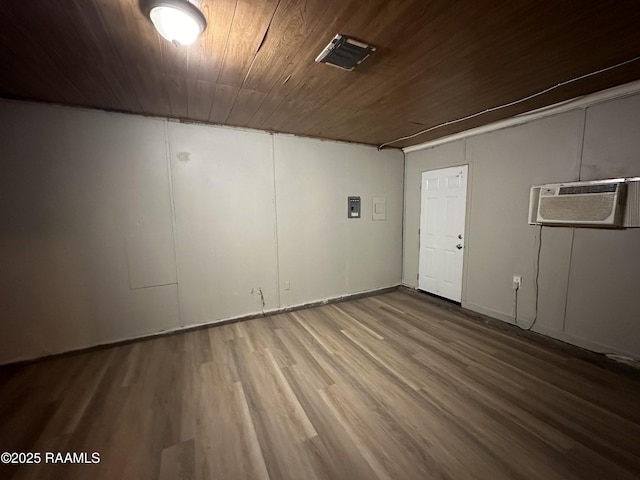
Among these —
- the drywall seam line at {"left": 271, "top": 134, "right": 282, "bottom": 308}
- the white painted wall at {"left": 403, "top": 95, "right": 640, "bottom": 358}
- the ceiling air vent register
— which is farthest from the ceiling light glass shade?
the white painted wall at {"left": 403, "top": 95, "right": 640, "bottom": 358}

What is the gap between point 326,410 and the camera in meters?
1.88

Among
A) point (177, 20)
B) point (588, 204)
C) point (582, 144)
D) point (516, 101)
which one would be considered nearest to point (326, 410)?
point (177, 20)

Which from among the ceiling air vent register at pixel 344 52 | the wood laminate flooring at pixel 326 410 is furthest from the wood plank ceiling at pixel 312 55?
the wood laminate flooring at pixel 326 410

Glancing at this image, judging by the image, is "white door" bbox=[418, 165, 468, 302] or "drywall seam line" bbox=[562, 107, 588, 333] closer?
"drywall seam line" bbox=[562, 107, 588, 333]

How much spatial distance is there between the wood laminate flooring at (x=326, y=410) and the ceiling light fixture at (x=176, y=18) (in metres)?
2.50

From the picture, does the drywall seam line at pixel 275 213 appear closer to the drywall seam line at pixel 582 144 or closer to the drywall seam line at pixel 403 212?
the drywall seam line at pixel 403 212

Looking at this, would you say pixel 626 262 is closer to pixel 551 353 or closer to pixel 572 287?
pixel 572 287

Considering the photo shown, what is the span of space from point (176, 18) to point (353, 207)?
10.4ft

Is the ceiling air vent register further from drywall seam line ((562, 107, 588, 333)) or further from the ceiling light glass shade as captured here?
drywall seam line ((562, 107, 588, 333))

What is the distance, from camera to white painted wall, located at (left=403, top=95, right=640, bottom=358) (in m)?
2.30

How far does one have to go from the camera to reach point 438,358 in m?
2.52

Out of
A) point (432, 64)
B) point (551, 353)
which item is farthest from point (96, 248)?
point (551, 353)

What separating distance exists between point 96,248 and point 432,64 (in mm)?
3648

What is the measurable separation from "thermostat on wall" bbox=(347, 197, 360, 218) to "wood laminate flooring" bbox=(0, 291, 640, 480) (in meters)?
2.02
